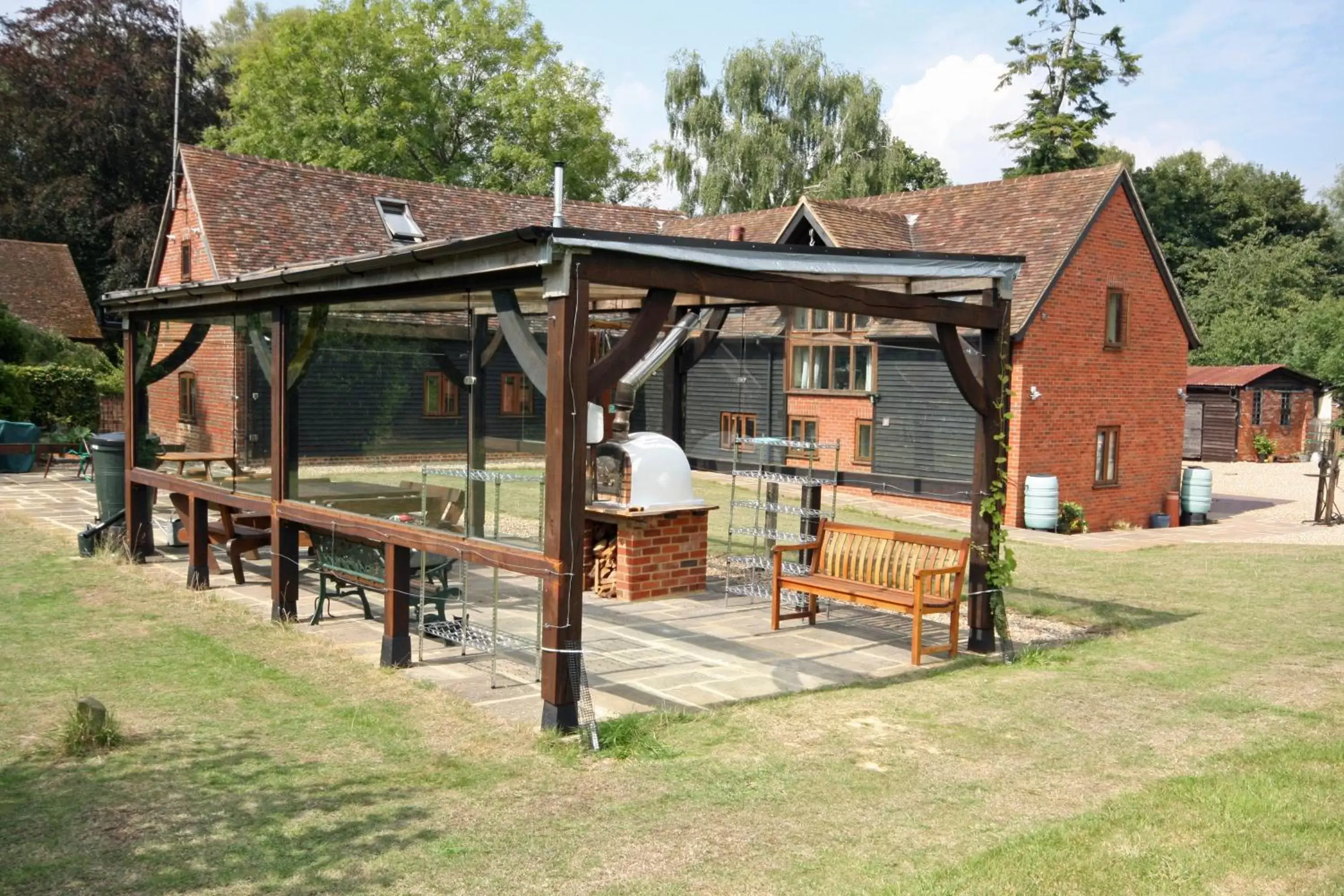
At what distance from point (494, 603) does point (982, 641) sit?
3.75m

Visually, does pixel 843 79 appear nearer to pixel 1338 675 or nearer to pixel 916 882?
pixel 1338 675

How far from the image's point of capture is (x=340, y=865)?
4492mm

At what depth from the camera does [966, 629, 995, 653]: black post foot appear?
28.7 feet

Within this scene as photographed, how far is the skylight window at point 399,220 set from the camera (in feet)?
86.9

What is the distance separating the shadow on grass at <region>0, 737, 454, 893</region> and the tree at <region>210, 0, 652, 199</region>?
3276cm

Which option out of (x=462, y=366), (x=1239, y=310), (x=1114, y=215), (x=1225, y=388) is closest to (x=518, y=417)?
(x=462, y=366)

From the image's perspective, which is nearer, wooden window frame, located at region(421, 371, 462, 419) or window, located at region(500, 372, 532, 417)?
window, located at region(500, 372, 532, 417)

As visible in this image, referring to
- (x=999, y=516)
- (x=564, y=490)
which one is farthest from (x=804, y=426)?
(x=564, y=490)

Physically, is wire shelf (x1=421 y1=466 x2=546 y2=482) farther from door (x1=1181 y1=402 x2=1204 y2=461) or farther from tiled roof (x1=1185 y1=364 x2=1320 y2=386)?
door (x1=1181 y1=402 x2=1204 y2=461)

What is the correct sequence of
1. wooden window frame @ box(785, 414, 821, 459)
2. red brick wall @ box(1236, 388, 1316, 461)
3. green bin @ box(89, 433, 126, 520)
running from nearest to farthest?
green bin @ box(89, 433, 126, 520) → wooden window frame @ box(785, 414, 821, 459) → red brick wall @ box(1236, 388, 1316, 461)

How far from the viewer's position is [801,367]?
24.2m

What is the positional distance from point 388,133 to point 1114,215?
24519 mm

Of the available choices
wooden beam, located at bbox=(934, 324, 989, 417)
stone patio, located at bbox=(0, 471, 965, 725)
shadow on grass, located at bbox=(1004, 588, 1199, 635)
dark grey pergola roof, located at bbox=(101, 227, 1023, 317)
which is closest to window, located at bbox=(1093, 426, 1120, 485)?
shadow on grass, located at bbox=(1004, 588, 1199, 635)

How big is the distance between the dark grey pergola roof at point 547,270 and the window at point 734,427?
1451 centimetres
